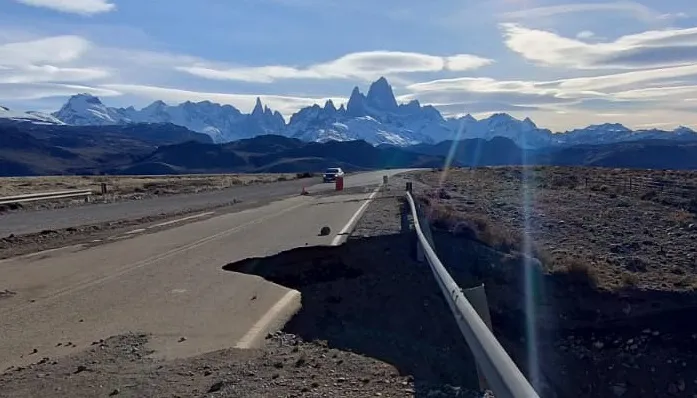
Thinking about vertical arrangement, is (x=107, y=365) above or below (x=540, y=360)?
above

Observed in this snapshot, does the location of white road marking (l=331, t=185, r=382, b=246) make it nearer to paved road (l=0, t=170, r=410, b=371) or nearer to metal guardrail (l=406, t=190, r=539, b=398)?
paved road (l=0, t=170, r=410, b=371)

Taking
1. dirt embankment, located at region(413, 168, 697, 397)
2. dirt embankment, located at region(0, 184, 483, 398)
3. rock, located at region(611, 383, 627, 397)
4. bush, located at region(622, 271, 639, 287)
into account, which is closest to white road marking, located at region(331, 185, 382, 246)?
dirt embankment, located at region(0, 184, 483, 398)

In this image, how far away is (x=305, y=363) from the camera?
648 centimetres

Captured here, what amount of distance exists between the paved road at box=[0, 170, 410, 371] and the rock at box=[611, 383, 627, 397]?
493 centimetres

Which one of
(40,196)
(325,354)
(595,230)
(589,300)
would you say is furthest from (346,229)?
(40,196)

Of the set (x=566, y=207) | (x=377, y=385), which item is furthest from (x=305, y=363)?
(x=566, y=207)

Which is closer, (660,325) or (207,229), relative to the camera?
(660,325)

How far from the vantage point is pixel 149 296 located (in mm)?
10008

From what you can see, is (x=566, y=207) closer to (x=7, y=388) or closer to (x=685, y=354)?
(x=685, y=354)

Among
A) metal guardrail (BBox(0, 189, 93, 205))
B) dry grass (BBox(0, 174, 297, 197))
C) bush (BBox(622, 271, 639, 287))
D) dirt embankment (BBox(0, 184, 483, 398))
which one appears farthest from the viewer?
dry grass (BBox(0, 174, 297, 197))

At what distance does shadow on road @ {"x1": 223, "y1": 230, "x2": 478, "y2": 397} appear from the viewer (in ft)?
27.1

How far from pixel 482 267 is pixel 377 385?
8548 mm

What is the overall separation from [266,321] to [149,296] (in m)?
2.33

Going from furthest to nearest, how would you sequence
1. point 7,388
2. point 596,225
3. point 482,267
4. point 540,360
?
1. point 596,225
2. point 482,267
3. point 540,360
4. point 7,388
